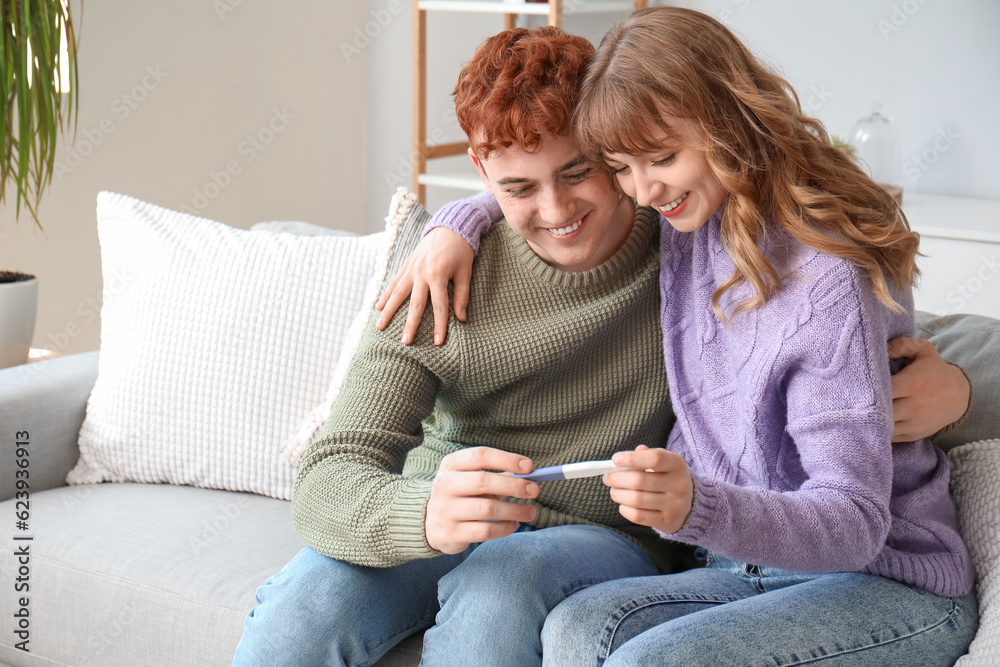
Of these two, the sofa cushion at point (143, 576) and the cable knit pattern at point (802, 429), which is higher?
the cable knit pattern at point (802, 429)

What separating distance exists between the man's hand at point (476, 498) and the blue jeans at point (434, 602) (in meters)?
0.09

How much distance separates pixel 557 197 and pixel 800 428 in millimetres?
397

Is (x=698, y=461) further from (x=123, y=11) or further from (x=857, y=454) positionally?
(x=123, y=11)

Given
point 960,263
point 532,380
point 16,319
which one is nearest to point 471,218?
point 532,380

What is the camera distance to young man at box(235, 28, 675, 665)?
106cm

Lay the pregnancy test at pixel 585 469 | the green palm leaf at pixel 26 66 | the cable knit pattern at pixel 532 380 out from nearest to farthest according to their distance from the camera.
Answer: the pregnancy test at pixel 585 469 < the cable knit pattern at pixel 532 380 < the green palm leaf at pixel 26 66

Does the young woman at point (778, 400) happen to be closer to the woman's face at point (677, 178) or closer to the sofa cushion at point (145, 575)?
the woman's face at point (677, 178)

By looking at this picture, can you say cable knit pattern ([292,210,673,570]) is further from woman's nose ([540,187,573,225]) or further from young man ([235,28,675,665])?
woman's nose ([540,187,573,225])

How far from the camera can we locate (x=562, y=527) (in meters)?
1.24

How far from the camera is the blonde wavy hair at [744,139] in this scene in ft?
3.51

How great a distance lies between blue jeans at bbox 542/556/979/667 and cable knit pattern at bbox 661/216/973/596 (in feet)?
0.11

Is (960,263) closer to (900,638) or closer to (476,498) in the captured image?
(900,638)

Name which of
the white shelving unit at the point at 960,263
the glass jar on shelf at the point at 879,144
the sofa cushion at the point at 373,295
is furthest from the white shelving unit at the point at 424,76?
the sofa cushion at the point at 373,295

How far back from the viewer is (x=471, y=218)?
4.43ft
